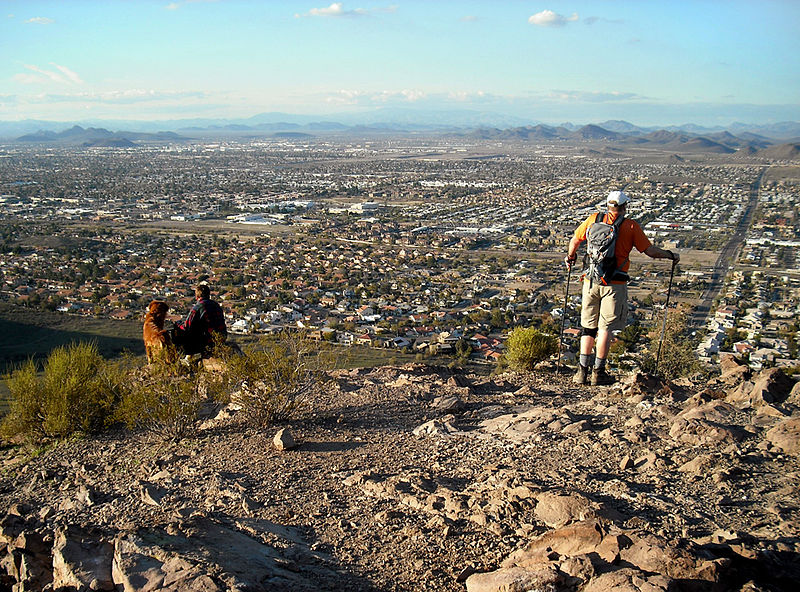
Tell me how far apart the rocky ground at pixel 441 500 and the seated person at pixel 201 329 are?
0.89m

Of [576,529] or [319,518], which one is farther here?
[319,518]

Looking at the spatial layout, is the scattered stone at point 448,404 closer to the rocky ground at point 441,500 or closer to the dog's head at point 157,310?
the rocky ground at point 441,500

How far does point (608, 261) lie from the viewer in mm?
5676

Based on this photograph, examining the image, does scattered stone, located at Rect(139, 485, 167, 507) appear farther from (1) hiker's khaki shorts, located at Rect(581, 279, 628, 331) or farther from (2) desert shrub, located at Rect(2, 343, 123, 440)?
(1) hiker's khaki shorts, located at Rect(581, 279, 628, 331)

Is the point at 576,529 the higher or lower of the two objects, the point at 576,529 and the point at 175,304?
the higher

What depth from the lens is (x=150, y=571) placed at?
3143 mm

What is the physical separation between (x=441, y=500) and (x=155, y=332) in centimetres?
378

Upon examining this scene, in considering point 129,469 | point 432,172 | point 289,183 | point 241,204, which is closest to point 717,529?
point 129,469

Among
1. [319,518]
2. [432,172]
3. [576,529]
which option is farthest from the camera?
[432,172]

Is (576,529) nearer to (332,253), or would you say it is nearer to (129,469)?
(129,469)

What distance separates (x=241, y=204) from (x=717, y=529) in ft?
183

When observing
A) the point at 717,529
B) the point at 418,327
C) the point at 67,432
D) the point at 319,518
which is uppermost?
the point at 717,529

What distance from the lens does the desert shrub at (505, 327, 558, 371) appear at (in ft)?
26.1

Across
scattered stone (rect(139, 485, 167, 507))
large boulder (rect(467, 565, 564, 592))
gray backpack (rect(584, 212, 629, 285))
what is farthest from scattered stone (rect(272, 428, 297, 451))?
gray backpack (rect(584, 212, 629, 285))
